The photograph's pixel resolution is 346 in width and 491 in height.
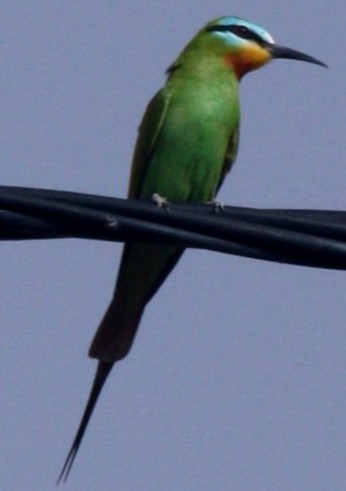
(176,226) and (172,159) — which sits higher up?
(172,159)

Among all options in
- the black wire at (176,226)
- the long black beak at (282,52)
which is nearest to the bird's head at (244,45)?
the long black beak at (282,52)

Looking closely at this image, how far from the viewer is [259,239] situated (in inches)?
106

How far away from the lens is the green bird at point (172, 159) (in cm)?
441

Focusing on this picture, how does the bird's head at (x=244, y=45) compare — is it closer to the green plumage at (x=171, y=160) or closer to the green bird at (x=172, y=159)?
the green bird at (x=172, y=159)

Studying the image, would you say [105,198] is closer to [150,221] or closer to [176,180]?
[150,221]

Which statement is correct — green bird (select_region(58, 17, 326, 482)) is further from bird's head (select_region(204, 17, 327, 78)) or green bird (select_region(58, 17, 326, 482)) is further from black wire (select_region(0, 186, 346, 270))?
black wire (select_region(0, 186, 346, 270))

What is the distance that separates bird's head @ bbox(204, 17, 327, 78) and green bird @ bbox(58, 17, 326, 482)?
0.24 ft

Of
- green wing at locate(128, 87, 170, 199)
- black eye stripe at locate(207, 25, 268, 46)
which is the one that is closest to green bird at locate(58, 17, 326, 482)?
green wing at locate(128, 87, 170, 199)

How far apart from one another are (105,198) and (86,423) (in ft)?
3.92

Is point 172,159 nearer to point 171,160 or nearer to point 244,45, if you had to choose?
point 171,160

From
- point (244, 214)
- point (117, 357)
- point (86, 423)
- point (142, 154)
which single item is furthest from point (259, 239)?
point (142, 154)

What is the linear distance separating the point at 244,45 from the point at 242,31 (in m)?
0.12

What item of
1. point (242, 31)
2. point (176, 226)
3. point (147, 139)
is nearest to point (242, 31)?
point (242, 31)

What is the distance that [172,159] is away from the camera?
4.58 meters
